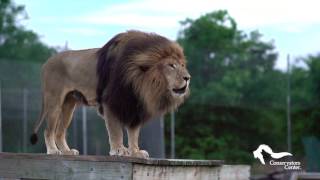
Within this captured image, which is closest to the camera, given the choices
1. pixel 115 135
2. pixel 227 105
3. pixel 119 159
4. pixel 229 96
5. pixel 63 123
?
pixel 119 159

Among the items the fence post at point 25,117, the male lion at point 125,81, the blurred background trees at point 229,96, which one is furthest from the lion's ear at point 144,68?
the blurred background trees at point 229,96

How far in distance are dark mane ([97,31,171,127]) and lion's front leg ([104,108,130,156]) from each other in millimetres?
39

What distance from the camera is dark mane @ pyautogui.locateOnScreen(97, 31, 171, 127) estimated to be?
15.5ft

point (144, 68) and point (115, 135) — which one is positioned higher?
point (144, 68)

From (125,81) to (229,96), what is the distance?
1827cm

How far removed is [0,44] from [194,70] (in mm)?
6066

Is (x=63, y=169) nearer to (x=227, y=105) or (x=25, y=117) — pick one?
(x=25, y=117)

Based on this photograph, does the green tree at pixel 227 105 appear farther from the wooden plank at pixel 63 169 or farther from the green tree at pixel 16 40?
the wooden plank at pixel 63 169

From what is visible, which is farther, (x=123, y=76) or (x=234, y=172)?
(x=123, y=76)

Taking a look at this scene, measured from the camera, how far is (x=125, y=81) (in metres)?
4.70

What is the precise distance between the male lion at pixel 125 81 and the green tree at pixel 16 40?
17202 millimetres

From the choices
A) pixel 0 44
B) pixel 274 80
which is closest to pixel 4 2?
pixel 0 44

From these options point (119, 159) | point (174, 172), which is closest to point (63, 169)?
point (119, 159)

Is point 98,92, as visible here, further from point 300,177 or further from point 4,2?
point 4,2
